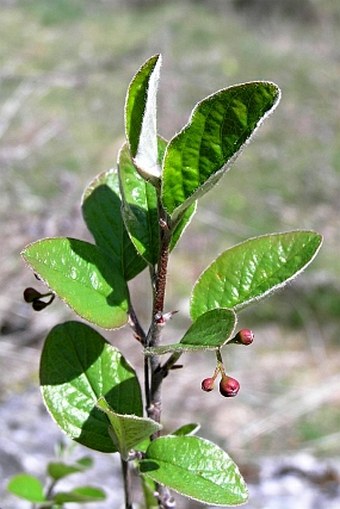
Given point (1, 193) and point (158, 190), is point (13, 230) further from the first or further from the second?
point (158, 190)

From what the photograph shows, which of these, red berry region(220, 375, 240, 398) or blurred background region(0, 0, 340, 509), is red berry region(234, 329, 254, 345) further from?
blurred background region(0, 0, 340, 509)

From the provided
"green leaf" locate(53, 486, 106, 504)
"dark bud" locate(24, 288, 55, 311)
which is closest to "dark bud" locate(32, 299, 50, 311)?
"dark bud" locate(24, 288, 55, 311)

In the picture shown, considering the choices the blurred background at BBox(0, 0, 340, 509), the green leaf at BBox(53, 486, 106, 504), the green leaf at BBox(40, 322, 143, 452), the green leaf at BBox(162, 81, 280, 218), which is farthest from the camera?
the blurred background at BBox(0, 0, 340, 509)

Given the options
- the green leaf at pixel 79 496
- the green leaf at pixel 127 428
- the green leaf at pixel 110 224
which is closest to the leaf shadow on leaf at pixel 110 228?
the green leaf at pixel 110 224

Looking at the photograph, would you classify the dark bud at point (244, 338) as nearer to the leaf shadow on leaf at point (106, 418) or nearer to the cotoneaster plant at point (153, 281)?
the cotoneaster plant at point (153, 281)

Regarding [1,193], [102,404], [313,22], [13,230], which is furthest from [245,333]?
[313,22]
